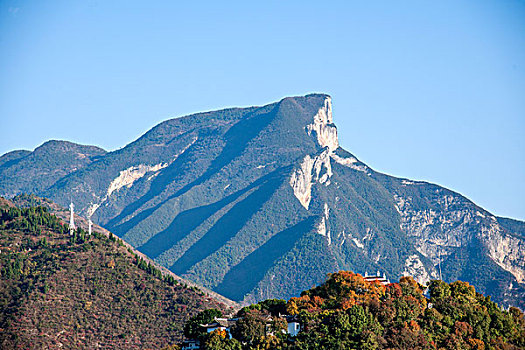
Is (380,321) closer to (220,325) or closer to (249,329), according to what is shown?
(249,329)

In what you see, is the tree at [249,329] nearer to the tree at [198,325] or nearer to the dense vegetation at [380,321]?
the dense vegetation at [380,321]

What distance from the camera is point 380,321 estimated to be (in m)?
144

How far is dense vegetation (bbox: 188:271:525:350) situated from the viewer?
138500 mm

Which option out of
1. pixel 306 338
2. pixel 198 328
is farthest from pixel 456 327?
pixel 198 328

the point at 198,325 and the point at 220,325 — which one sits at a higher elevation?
the point at 220,325

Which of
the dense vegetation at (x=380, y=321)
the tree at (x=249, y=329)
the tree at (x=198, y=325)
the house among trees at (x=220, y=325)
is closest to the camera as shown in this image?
the dense vegetation at (x=380, y=321)

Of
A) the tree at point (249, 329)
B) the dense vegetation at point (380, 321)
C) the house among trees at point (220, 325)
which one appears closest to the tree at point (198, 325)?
the house among trees at point (220, 325)

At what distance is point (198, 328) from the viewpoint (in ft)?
492

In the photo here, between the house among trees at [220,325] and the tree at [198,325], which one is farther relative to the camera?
the tree at [198,325]

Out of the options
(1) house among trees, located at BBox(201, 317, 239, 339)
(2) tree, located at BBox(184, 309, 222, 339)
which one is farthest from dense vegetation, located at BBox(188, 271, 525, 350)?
(2) tree, located at BBox(184, 309, 222, 339)

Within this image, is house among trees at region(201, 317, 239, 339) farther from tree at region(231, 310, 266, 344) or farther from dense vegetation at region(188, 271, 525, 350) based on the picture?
tree at region(231, 310, 266, 344)

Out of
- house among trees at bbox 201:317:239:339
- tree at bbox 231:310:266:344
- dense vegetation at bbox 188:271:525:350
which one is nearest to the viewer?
dense vegetation at bbox 188:271:525:350

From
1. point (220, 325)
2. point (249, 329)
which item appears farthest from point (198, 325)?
point (249, 329)

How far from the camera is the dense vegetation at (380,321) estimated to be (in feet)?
454
